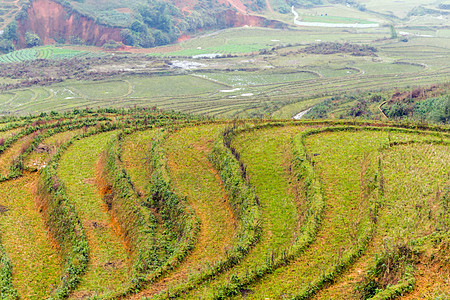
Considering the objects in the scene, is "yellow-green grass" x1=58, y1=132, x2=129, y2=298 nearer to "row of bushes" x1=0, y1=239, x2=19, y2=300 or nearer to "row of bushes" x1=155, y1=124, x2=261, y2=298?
"row of bushes" x1=0, y1=239, x2=19, y2=300

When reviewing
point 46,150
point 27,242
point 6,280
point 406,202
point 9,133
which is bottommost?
point 6,280

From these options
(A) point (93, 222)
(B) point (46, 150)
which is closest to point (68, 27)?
(B) point (46, 150)

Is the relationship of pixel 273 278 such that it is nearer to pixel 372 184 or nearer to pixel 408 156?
pixel 372 184

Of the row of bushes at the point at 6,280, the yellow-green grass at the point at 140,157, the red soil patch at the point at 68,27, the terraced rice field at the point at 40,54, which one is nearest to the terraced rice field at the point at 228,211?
the row of bushes at the point at 6,280

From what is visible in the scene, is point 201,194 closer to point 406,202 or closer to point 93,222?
point 93,222

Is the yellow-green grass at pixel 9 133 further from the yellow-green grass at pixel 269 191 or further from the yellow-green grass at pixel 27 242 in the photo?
the yellow-green grass at pixel 269 191

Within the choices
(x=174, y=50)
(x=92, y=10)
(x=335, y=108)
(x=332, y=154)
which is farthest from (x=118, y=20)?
(x=332, y=154)
